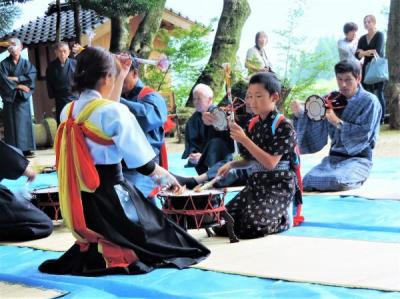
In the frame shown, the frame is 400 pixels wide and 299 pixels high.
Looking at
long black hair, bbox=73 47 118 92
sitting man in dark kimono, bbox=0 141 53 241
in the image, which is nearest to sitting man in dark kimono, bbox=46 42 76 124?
sitting man in dark kimono, bbox=0 141 53 241

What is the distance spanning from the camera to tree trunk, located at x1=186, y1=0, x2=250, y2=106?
502 inches

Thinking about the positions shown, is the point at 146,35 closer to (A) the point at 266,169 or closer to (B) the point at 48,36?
(B) the point at 48,36

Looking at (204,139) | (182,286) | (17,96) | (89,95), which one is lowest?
(182,286)

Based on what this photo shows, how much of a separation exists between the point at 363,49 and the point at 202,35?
4110 mm

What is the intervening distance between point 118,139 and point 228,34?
9.76 m

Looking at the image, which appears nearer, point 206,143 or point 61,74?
point 206,143

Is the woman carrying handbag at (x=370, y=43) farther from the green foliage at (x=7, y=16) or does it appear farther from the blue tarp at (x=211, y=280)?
the blue tarp at (x=211, y=280)

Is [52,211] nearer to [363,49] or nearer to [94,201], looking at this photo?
[94,201]

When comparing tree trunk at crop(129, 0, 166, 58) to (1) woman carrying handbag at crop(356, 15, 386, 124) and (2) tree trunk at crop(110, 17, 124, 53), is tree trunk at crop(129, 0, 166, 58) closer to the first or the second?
(2) tree trunk at crop(110, 17, 124, 53)

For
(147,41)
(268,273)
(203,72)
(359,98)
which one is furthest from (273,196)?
(147,41)

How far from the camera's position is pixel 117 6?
1095cm

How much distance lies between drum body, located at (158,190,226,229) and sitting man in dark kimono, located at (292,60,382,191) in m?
1.94

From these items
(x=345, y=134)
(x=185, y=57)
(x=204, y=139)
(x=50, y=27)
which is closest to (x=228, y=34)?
(x=185, y=57)

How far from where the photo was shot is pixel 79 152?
11.4 ft
